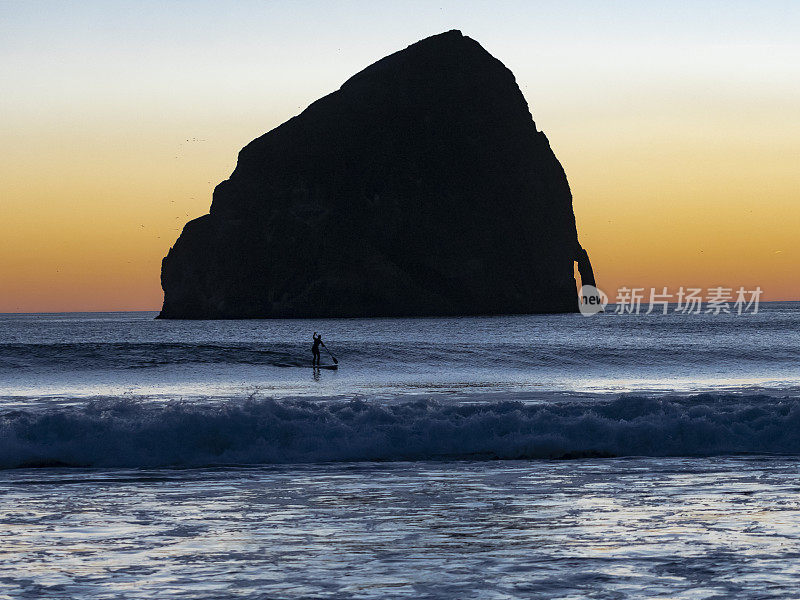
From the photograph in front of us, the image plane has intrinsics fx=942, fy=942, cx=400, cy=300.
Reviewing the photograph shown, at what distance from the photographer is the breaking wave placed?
611 inches

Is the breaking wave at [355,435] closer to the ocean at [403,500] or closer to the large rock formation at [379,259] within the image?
the ocean at [403,500]

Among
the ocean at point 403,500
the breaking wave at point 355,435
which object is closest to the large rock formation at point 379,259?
the ocean at point 403,500

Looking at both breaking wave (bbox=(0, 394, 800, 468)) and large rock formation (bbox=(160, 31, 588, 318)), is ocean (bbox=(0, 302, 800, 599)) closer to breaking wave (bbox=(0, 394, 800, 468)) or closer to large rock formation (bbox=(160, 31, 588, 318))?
breaking wave (bbox=(0, 394, 800, 468))

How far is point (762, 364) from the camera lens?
48469 millimetres


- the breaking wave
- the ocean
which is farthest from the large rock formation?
the breaking wave

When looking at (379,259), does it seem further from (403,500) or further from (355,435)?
(403,500)

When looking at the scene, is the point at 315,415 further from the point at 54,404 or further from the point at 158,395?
the point at 158,395

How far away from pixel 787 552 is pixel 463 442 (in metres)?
8.55

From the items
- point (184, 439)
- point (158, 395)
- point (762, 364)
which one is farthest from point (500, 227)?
point (184, 439)

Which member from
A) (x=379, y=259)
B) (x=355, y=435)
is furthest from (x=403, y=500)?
(x=379, y=259)

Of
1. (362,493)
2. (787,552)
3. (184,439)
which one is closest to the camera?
(787,552)

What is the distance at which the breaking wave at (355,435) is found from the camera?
15531 millimetres

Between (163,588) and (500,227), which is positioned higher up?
(500,227)

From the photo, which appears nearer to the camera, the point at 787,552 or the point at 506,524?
the point at 787,552
